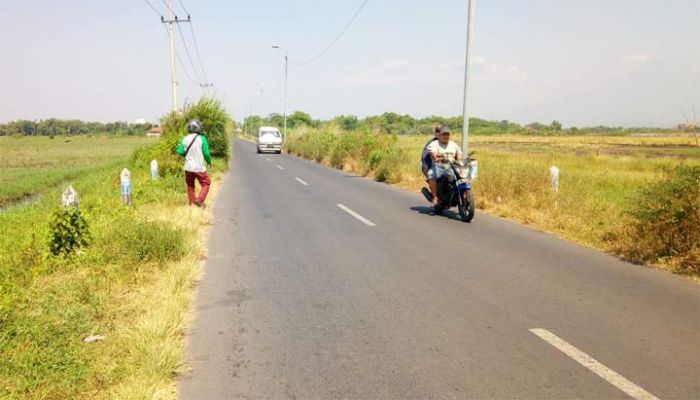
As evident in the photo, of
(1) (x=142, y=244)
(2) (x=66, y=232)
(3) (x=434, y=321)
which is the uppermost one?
(2) (x=66, y=232)

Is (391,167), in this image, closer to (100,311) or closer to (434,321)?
(434,321)

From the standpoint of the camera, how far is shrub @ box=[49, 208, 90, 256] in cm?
579

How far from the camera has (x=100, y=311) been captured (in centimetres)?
420

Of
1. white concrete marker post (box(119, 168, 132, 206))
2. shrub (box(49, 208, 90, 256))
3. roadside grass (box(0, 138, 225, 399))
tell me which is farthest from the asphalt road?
white concrete marker post (box(119, 168, 132, 206))

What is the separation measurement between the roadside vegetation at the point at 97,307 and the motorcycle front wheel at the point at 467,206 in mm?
5084

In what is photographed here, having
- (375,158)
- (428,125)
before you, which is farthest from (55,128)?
(375,158)

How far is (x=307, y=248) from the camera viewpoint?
7016mm

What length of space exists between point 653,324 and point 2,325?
5473mm

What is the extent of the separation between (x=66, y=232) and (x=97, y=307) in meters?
2.11

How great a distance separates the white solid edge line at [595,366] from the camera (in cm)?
303

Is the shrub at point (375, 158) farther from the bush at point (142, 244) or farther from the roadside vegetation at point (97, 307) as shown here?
the bush at point (142, 244)

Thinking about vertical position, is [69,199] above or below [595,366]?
above

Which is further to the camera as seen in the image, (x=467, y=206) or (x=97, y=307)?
(x=467, y=206)

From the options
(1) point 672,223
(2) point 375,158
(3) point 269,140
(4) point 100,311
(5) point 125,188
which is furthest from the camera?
(3) point 269,140
